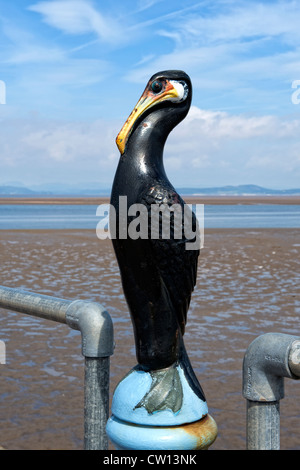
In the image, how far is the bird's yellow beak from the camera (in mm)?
2377

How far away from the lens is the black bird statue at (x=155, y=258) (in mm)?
2258

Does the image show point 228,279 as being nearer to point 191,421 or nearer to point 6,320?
point 6,320

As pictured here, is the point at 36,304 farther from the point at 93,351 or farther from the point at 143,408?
the point at 143,408

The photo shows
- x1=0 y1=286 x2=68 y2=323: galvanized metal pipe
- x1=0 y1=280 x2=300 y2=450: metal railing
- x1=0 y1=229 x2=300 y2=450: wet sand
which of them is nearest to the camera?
x1=0 y1=280 x2=300 y2=450: metal railing

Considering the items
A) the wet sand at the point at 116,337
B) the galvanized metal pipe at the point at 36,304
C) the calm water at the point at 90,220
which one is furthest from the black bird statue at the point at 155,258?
the calm water at the point at 90,220

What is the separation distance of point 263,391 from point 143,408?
53cm


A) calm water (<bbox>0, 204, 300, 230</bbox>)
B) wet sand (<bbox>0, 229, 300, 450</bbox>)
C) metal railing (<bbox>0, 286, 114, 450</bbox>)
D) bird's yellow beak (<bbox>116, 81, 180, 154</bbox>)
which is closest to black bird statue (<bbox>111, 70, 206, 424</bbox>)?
bird's yellow beak (<bbox>116, 81, 180, 154</bbox>)

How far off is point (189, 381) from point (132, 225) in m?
0.68

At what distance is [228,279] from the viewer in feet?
33.0

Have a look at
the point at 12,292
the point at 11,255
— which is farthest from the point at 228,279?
the point at 12,292

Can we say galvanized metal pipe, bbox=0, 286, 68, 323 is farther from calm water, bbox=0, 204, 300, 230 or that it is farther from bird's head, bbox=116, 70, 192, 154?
calm water, bbox=0, 204, 300, 230

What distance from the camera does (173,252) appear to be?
2273 mm

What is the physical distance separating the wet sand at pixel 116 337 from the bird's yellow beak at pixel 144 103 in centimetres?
229

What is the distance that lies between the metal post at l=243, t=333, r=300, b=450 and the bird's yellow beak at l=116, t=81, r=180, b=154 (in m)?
0.99
